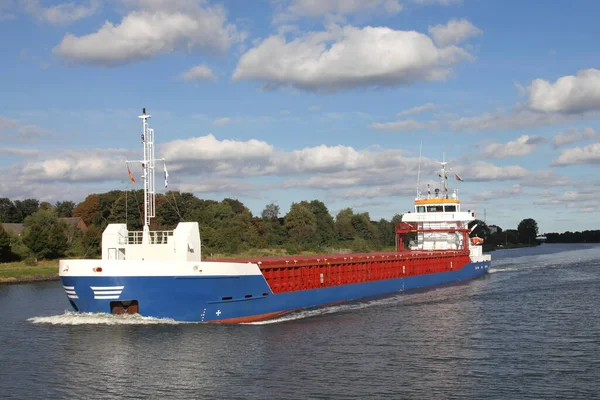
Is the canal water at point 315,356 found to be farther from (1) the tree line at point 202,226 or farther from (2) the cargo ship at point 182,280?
(1) the tree line at point 202,226

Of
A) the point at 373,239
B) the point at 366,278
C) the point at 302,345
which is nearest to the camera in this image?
the point at 302,345

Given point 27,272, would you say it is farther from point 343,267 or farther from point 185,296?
point 185,296

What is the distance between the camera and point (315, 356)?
70.9 ft

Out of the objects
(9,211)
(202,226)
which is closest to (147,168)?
(202,226)

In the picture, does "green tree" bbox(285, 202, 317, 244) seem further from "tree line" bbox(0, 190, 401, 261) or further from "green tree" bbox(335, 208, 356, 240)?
"green tree" bbox(335, 208, 356, 240)

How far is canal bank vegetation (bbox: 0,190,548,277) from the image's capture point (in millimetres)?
65562

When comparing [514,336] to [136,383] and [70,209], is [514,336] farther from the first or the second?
[70,209]

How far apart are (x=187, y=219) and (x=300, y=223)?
2400 centimetres

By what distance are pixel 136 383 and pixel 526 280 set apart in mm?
40127

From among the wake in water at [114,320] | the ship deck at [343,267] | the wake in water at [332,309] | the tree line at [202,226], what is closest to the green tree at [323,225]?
the tree line at [202,226]

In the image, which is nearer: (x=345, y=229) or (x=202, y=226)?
(x=202, y=226)

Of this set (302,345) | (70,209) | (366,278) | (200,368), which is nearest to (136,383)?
(200,368)

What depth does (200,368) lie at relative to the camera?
784 inches

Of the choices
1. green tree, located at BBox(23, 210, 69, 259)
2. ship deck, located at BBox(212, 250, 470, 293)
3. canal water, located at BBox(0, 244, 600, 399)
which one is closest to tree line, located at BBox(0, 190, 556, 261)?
green tree, located at BBox(23, 210, 69, 259)
